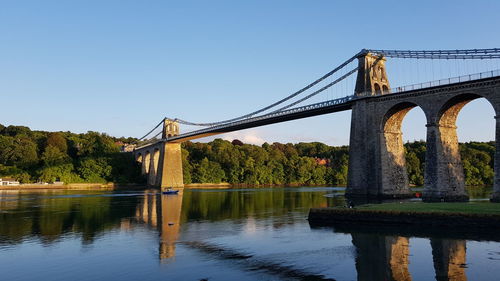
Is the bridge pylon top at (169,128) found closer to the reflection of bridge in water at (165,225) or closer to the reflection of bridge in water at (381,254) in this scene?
the reflection of bridge in water at (165,225)

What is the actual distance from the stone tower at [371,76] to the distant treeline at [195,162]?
136 ft

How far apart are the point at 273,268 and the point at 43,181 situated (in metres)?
82.2

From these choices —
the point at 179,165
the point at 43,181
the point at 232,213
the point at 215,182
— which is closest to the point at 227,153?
the point at 215,182

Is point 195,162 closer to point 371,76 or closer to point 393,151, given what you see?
point 371,76

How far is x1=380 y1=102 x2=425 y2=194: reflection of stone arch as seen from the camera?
44062mm

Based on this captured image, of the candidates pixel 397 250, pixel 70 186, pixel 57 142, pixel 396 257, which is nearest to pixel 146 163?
pixel 57 142

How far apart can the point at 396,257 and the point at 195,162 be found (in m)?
97.4

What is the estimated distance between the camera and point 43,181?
85125 millimetres

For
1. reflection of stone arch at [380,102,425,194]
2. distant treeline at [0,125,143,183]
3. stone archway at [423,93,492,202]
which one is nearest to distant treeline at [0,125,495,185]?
distant treeline at [0,125,143,183]

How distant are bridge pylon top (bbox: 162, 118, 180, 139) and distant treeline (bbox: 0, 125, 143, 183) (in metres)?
12.0

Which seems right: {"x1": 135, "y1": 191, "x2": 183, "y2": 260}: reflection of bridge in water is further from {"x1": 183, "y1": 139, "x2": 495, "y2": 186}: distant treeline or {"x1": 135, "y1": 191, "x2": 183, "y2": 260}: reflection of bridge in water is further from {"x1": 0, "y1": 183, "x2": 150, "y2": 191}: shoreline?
{"x1": 183, "y1": 139, "x2": 495, "y2": 186}: distant treeline

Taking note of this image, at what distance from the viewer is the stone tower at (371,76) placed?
4753 cm

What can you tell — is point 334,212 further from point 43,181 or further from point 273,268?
point 43,181

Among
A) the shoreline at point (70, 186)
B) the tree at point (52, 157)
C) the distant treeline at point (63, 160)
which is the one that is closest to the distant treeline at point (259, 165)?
the distant treeline at point (63, 160)
